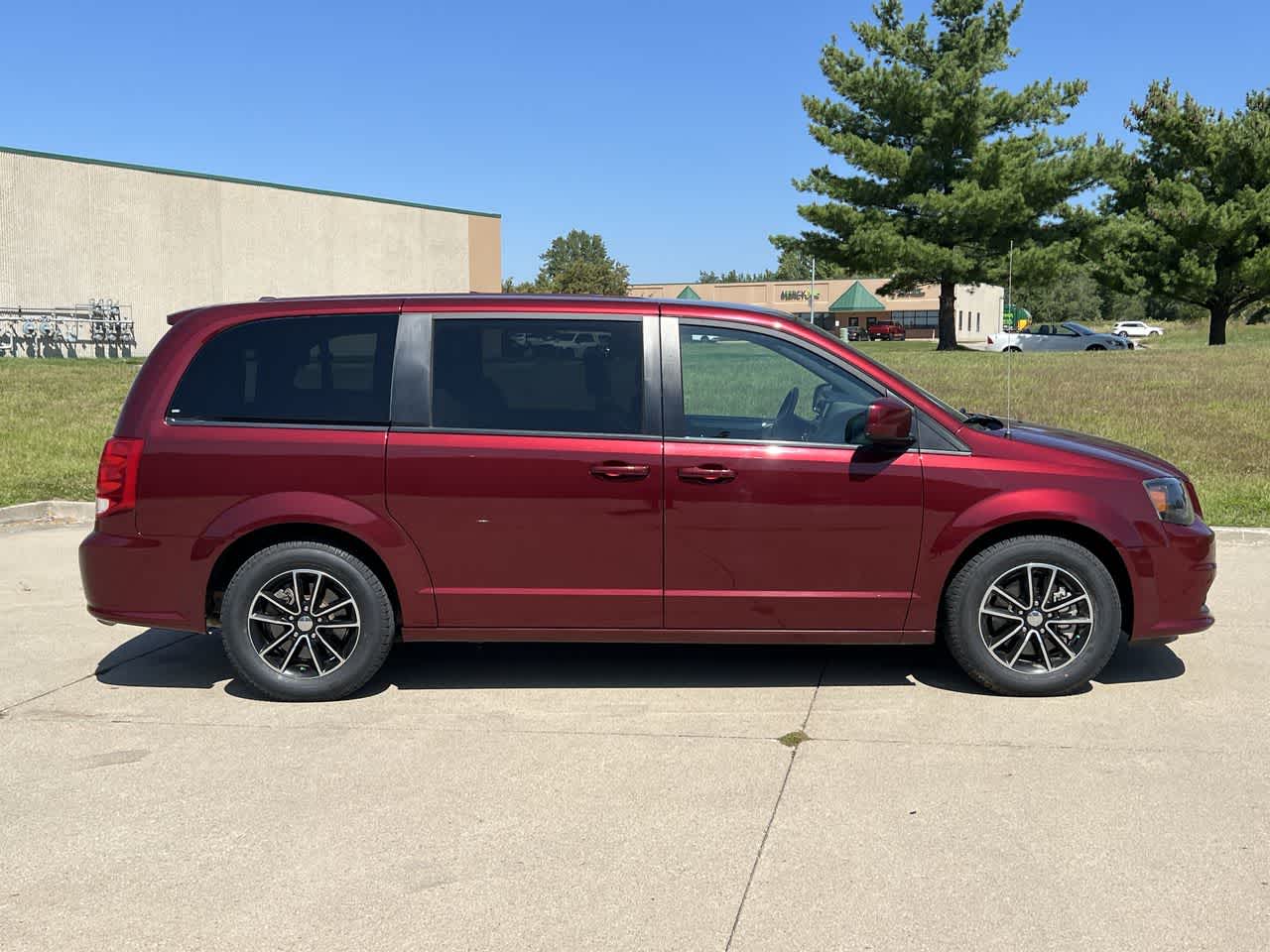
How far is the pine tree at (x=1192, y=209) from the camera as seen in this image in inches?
1522

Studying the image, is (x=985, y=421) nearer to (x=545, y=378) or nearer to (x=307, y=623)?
(x=545, y=378)

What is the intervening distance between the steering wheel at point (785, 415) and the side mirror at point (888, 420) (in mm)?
372

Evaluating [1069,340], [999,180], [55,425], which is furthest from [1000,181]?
[55,425]

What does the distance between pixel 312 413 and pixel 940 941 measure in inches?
140

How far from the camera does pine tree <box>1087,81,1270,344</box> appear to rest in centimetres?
3866

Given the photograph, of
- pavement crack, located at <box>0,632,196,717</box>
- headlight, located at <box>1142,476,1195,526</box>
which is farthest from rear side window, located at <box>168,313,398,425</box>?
headlight, located at <box>1142,476,1195,526</box>

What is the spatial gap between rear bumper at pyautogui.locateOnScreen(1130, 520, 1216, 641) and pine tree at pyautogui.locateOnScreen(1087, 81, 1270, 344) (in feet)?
121

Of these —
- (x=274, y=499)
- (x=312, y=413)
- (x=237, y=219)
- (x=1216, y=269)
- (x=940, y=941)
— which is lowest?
(x=940, y=941)

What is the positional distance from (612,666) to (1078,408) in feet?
42.7

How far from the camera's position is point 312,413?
546 centimetres

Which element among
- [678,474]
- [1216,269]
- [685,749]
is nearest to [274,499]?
[678,474]

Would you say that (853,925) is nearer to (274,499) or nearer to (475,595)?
(475,595)

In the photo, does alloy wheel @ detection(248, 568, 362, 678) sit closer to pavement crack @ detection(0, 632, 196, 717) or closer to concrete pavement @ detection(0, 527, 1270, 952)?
concrete pavement @ detection(0, 527, 1270, 952)

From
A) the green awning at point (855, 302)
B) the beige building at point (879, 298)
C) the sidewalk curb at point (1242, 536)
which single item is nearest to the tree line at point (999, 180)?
the sidewalk curb at point (1242, 536)
